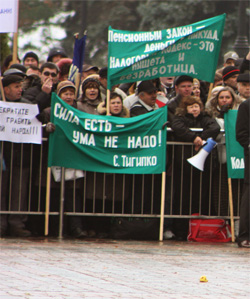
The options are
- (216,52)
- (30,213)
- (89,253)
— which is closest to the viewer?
(89,253)

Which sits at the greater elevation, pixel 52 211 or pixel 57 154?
pixel 57 154

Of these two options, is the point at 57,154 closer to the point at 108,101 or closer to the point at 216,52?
the point at 108,101

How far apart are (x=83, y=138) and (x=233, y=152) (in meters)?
2.06

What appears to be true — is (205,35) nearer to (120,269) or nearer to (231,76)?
(231,76)

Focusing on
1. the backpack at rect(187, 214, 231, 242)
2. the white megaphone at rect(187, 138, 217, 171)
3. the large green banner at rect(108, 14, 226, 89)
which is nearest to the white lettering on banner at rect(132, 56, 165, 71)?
the large green banner at rect(108, 14, 226, 89)

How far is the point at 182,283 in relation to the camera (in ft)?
25.3

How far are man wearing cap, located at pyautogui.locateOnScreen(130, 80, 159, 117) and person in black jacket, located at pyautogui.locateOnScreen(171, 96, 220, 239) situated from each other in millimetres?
501

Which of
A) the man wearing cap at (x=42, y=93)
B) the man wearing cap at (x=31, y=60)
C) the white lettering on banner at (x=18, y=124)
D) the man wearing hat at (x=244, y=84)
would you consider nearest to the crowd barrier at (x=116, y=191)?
the white lettering on banner at (x=18, y=124)

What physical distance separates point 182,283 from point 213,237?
14.7 feet

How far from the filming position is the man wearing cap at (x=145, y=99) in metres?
12.4

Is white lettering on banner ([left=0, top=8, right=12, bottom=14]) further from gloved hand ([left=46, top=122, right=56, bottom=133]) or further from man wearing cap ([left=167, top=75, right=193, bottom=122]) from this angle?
man wearing cap ([left=167, top=75, right=193, bottom=122])

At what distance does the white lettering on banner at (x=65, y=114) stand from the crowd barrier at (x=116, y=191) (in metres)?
0.43

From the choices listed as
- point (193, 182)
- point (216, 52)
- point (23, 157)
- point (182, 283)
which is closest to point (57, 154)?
point (23, 157)

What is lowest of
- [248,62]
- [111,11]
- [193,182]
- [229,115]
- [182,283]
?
[182,283]
